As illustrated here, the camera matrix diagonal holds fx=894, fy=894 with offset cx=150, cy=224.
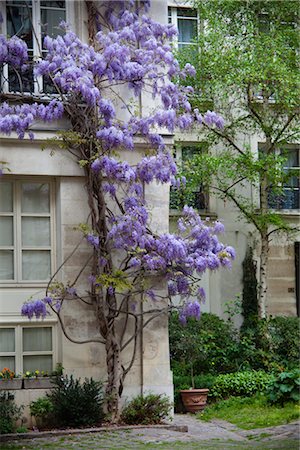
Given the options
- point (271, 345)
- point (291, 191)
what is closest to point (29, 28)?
point (271, 345)

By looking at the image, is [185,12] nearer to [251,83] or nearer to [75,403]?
[251,83]

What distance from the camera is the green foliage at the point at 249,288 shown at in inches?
816

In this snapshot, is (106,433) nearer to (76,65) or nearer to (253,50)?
(76,65)

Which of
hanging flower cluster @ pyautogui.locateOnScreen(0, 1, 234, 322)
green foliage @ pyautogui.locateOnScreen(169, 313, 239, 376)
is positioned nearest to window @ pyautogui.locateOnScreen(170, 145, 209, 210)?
green foliage @ pyautogui.locateOnScreen(169, 313, 239, 376)

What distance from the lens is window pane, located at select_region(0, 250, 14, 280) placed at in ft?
40.3

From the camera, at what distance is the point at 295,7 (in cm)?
1861

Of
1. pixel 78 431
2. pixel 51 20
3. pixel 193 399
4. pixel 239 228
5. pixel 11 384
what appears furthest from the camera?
pixel 239 228

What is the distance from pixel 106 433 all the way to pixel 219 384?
5.10m

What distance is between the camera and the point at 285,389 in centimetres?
1361

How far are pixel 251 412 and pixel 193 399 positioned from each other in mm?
1449

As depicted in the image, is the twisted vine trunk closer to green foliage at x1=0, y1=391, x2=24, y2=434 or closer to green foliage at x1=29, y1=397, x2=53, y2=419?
green foliage at x1=29, y1=397, x2=53, y2=419

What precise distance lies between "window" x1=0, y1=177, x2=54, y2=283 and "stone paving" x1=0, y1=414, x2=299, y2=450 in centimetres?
231

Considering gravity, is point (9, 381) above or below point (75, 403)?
above

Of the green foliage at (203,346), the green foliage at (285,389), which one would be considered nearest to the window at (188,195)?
the green foliage at (203,346)
